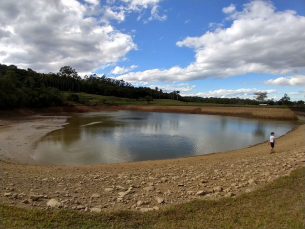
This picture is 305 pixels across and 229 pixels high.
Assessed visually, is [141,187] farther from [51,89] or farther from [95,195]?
[51,89]

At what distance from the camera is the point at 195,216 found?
15.4 ft

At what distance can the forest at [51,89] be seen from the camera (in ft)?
152

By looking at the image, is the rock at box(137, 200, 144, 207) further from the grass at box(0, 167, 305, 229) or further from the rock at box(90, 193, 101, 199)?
the rock at box(90, 193, 101, 199)

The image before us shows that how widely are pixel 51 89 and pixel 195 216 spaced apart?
7438 centimetres

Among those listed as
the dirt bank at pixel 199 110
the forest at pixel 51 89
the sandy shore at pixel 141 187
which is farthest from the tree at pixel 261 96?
the sandy shore at pixel 141 187

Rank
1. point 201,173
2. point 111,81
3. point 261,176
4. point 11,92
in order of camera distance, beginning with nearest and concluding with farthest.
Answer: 1. point 261,176
2. point 201,173
3. point 11,92
4. point 111,81

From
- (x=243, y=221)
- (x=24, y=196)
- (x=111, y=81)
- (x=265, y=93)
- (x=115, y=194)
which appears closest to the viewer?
(x=243, y=221)

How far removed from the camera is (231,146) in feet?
60.2

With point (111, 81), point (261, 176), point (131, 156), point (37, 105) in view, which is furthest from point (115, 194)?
point (111, 81)

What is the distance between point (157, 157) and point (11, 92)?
44994 mm

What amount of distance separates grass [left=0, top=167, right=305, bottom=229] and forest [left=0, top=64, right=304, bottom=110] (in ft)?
152

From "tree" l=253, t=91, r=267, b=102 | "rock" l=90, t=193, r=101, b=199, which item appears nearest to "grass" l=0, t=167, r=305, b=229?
"rock" l=90, t=193, r=101, b=199

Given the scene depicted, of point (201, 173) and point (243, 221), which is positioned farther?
point (201, 173)

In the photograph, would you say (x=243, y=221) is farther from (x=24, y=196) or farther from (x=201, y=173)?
(x=24, y=196)
